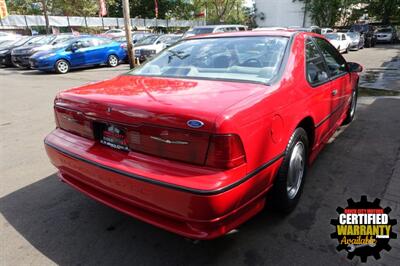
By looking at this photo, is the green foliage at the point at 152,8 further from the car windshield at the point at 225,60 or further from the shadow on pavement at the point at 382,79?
A: the car windshield at the point at 225,60

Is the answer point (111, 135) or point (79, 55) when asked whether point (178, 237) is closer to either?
point (111, 135)

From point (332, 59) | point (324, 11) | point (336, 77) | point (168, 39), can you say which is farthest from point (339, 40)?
point (324, 11)

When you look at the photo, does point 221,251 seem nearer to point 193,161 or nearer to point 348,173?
point 193,161

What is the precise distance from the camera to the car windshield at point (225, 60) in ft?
9.40

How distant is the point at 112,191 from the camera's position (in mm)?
2402

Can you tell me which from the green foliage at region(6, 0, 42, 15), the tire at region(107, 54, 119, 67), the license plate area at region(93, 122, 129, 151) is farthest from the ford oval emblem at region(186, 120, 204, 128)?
the green foliage at region(6, 0, 42, 15)

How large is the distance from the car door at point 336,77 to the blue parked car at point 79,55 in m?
12.5

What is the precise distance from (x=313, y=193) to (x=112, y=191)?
204cm

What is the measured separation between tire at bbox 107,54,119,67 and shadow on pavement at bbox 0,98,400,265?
13.1 meters

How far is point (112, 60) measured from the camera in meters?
16.2

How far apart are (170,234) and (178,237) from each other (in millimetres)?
84

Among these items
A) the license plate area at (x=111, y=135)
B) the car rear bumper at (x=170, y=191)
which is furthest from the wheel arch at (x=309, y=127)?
the license plate area at (x=111, y=135)

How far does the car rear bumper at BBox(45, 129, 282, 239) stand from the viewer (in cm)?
201

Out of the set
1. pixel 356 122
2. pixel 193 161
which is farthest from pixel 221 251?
pixel 356 122
